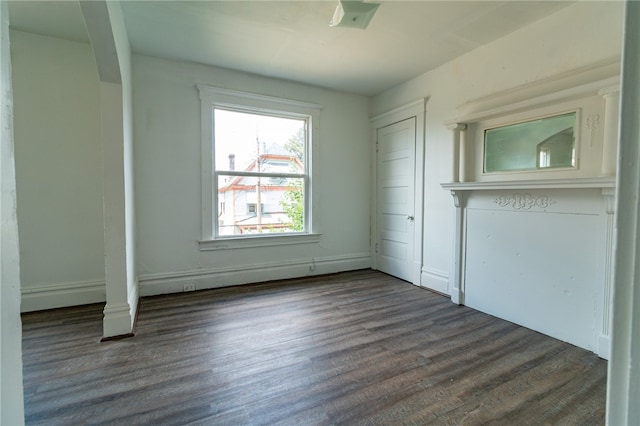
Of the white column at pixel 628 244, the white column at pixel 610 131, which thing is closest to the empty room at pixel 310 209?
the white column at pixel 610 131

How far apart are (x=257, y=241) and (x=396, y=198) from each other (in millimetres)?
2024

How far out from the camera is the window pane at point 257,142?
3.73 m

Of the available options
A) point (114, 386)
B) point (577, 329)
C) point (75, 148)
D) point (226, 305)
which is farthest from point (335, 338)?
point (75, 148)

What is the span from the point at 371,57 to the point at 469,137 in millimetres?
1384

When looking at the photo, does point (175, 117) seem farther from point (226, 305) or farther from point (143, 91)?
→ point (226, 305)

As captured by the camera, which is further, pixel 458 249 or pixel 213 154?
pixel 213 154

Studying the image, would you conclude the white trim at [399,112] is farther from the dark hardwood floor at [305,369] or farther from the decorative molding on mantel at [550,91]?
the dark hardwood floor at [305,369]

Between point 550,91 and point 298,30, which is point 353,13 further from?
point 550,91

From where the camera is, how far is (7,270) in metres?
0.57

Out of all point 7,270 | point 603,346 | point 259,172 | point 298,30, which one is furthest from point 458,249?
point 7,270

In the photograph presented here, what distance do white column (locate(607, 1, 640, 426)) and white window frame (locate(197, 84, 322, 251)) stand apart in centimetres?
368

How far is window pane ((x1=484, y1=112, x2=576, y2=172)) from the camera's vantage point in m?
2.46

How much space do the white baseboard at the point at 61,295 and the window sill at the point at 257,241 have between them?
3.75ft

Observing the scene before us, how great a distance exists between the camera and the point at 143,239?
334cm
